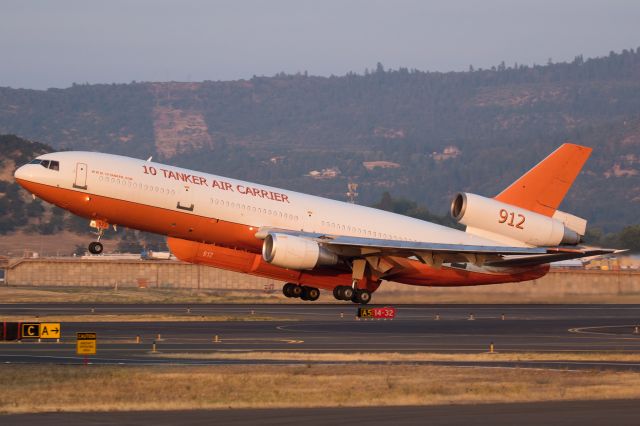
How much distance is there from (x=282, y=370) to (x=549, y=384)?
24.6 feet

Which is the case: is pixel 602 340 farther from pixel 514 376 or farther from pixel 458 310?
pixel 458 310

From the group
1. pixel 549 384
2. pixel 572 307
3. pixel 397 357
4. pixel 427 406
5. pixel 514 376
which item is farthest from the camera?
pixel 572 307

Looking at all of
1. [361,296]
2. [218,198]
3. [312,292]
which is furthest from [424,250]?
[218,198]

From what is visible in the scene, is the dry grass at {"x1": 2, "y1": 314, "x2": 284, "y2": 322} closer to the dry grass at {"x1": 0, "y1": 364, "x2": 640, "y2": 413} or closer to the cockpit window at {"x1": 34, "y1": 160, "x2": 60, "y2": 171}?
the cockpit window at {"x1": 34, "y1": 160, "x2": 60, "y2": 171}

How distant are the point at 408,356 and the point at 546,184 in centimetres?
2569

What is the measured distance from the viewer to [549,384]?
31.4 meters

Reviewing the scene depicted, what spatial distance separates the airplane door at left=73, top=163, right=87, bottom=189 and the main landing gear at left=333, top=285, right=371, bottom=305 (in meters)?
13.5

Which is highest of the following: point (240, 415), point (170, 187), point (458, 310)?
point (170, 187)

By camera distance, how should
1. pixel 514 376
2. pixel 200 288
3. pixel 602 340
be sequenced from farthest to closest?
pixel 200 288
pixel 602 340
pixel 514 376

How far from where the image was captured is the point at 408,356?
4022 cm

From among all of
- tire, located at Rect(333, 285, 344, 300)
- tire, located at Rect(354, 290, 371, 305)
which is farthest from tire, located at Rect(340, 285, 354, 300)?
tire, located at Rect(354, 290, 371, 305)

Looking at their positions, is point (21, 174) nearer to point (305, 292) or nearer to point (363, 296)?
point (305, 292)

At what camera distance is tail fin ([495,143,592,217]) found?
A: 63562 mm

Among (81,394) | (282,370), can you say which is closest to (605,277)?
(282,370)
